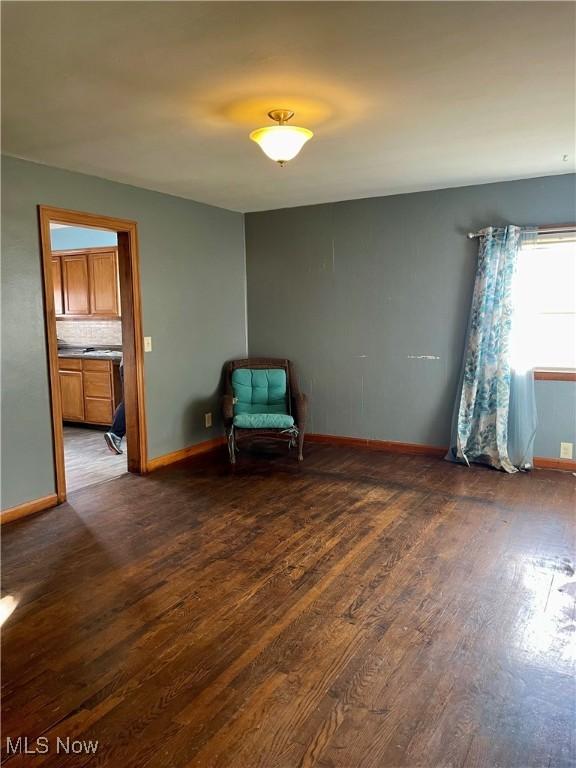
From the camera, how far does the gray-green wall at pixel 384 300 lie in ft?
15.1

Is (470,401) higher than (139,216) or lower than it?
lower

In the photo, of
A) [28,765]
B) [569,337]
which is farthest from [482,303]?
[28,765]

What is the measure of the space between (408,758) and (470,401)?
3356 mm

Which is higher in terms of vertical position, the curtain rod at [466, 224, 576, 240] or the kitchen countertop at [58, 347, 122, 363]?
the curtain rod at [466, 224, 576, 240]

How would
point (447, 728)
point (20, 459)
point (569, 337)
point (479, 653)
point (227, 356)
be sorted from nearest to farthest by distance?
point (447, 728) → point (479, 653) → point (20, 459) → point (569, 337) → point (227, 356)

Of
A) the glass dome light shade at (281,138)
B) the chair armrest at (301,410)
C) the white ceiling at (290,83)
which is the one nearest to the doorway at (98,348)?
the white ceiling at (290,83)

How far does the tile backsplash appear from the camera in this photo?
22.5ft

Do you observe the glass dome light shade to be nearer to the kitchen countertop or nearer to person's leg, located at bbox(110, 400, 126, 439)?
person's leg, located at bbox(110, 400, 126, 439)

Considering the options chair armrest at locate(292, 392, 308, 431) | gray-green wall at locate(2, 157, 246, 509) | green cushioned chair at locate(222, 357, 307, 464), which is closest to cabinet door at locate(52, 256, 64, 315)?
gray-green wall at locate(2, 157, 246, 509)

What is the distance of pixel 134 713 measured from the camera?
6.29ft

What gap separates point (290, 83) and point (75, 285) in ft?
16.2

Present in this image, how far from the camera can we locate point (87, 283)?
6.57 metres

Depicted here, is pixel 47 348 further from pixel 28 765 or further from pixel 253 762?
pixel 253 762

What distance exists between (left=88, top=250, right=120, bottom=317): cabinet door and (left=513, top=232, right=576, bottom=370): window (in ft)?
13.9
